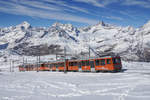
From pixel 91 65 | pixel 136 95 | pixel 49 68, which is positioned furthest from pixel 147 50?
pixel 136 95

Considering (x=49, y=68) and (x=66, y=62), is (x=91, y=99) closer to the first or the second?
(x=66, y=62)

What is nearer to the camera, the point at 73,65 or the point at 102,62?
the point at 102,62

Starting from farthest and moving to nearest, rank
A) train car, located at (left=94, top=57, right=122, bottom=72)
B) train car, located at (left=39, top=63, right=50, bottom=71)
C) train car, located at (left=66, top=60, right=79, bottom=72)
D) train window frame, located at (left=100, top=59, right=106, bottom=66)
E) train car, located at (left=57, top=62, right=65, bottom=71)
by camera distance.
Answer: train car, located at (left=39, top=63, right=50, bottom=71), train car, located at (left=57, top=62, right=65, bottom=71), train car, located at (left=66, top=60, right=79, bottom=72), train window frame, located at (left=100, top=59, right=106, bottom=66), train car, located at (left=94, top=57, right=122, bottom=72)

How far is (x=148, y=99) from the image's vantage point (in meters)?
9.18

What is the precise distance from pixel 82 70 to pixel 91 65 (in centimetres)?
340

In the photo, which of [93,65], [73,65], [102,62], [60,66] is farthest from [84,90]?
[60,66]

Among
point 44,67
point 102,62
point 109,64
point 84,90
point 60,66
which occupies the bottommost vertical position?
point 84,90

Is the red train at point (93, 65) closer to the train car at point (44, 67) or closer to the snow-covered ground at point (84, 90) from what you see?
the train car at point (44, 67)

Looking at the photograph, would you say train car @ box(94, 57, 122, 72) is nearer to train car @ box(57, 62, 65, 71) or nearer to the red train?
the red train

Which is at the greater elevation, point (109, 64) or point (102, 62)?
point (102, 62)

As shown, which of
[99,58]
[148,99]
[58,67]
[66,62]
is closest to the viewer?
[148,99]

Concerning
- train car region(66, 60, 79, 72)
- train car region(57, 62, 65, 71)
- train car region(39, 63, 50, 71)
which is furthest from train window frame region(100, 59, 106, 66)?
train car region(39, 63, 50, 71)

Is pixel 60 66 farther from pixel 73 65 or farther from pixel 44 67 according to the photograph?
pixel 44 67

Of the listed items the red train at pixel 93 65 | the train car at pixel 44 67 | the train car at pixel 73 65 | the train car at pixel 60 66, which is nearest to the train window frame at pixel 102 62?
the red train at pixel 93 65
